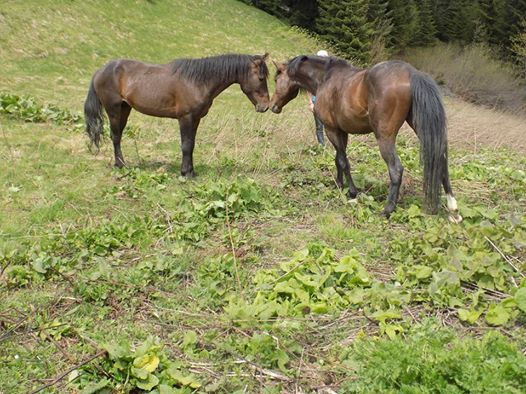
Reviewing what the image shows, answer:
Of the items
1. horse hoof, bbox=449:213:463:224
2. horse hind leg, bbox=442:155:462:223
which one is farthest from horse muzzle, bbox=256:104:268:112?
horse hoof, bbox=449:213:463:224

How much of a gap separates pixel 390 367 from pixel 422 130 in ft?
10.7

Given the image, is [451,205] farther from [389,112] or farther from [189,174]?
[189,174]

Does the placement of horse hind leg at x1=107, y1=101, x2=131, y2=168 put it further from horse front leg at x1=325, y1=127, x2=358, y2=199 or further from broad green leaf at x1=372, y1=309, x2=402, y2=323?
broad green leaf at x1=372, y1=309, x2=402, y2=323

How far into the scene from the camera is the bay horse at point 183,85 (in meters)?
7.52

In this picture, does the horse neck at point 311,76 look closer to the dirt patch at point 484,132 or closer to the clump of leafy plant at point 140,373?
the dirt patch at point 484,132

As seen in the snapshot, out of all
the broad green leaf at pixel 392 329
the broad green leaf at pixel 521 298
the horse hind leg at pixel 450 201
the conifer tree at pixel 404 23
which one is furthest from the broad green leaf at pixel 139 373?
the conifer tree at pixel 404 23

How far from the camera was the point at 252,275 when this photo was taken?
4637 mm

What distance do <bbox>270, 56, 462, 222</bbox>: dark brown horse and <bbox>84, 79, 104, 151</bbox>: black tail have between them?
3785mm

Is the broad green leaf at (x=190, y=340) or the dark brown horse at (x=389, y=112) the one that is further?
the dark brown horse at (x=389, y=112)

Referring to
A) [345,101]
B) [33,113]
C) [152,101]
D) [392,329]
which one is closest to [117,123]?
[152,101]

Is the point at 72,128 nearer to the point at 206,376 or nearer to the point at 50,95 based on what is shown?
the point at 50,95

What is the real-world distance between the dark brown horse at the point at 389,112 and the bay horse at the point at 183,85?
1173 millimetres

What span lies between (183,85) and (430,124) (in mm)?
3889

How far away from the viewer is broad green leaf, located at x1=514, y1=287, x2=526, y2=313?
138 inches
